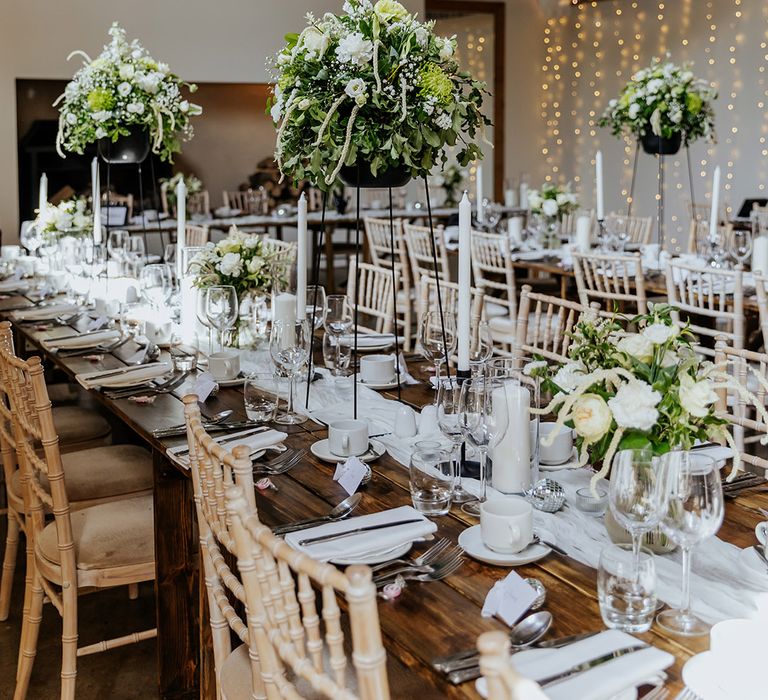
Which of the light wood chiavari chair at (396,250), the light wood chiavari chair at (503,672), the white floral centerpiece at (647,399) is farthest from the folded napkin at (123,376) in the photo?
the light wood chiavari chair at (396,250)

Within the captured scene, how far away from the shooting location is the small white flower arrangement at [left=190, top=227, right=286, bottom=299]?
129 inches

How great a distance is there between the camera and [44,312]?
4.02 meters

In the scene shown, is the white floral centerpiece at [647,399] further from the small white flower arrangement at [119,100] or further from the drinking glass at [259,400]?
the small white flower arrangement at [119,100]

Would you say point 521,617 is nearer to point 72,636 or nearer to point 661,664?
point 661,664

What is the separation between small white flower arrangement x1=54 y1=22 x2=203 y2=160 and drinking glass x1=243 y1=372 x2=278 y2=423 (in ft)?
7.09

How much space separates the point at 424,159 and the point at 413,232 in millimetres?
3759

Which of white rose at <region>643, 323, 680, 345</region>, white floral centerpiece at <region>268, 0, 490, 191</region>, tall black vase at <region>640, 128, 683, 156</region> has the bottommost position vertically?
white rose at <region>643, 323, 680, 345</region>

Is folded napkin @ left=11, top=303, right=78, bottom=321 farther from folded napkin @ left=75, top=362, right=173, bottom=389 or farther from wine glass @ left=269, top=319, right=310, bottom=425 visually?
wine glass @ left=269, top=319, right=310, bottom=425

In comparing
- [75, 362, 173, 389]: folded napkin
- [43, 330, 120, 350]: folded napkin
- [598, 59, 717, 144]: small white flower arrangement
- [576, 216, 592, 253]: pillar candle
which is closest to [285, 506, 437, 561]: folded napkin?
[75, 362, 173, 389]: folded napkin

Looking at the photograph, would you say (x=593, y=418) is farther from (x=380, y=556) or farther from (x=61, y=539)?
(x=61, y=539)

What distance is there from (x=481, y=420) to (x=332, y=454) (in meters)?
0.46

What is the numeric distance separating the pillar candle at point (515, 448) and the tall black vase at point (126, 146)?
117 inches

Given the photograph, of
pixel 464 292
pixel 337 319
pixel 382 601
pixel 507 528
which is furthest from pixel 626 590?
pixel 337 319

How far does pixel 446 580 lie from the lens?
158cm
